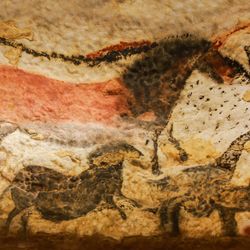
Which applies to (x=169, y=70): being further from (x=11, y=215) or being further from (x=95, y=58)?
(x=11, y=215)

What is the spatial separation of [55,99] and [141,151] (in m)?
0.36

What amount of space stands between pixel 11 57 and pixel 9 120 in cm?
22

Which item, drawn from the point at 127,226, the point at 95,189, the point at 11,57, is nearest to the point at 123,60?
the point at 11,57

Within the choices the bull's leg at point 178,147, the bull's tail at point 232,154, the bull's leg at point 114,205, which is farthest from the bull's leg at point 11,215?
the bull's tail at point 232,154

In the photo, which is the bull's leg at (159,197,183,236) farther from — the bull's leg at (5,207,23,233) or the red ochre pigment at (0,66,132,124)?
the bull's leg at (5,207,23,233)

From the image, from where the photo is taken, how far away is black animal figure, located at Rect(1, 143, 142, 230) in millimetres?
1445

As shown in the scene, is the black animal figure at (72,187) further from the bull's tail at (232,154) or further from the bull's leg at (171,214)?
the bull's tail at (232,154)

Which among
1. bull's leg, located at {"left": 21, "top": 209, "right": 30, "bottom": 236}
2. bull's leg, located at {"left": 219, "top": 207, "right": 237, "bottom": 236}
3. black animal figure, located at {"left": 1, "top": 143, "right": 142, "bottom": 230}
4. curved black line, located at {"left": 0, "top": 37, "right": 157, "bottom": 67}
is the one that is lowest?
bull's leg, located at {"left": 219, "top": 207, "right": 237, "bottom": 236}

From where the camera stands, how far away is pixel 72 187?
1466 millimetres

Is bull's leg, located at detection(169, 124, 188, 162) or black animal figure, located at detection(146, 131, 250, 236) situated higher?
bull's leg, located at detection(169, 124, 188, 162)

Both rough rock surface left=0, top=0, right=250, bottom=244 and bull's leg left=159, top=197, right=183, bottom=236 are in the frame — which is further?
bull's leg left=159, top=197, right=183, bottom=236

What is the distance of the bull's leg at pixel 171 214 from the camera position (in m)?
1.50

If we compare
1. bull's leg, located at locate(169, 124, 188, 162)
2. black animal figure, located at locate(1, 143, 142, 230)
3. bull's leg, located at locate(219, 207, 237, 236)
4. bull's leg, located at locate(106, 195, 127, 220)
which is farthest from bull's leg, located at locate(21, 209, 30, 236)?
bull's leg, located at locate(219, 207, 237, 236)

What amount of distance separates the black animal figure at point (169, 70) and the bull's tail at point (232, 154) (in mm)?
248
